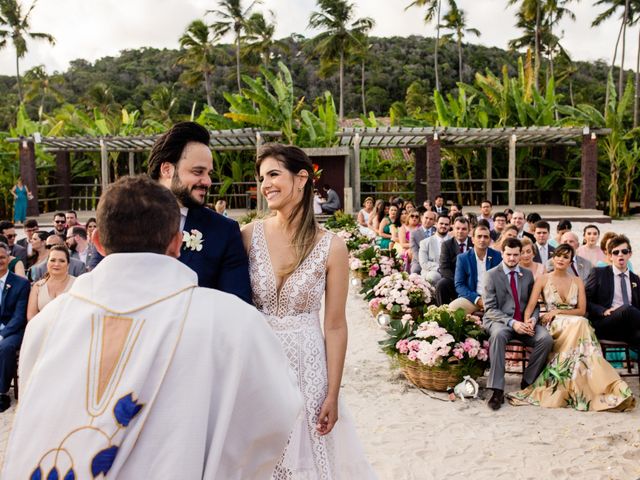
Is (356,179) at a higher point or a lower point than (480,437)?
higher

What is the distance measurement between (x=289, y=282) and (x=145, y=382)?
4.35 feet

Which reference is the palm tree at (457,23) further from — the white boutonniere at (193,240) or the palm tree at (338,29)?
the white boutonniere at (193,240)

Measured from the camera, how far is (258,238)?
2.72 meters

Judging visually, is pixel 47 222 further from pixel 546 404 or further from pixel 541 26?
pixel 541 26

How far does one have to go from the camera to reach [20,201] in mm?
20297

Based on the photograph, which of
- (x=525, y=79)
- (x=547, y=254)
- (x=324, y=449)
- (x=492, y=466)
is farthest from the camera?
(x=525, y=79)

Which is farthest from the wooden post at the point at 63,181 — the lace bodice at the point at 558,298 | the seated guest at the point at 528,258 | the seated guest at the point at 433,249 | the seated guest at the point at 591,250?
the lace bodice at the point at 558,298

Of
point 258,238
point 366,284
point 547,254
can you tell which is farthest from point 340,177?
point 258,238

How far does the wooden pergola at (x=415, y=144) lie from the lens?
19.6m

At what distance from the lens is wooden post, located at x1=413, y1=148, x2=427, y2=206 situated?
2298cm

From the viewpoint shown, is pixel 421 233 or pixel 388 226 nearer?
pixel 421 233

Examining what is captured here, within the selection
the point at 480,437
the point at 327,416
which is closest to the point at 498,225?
the point at 480,437

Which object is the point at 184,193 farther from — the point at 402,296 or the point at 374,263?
the point at 374,263

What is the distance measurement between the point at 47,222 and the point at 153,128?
511 centimetres
